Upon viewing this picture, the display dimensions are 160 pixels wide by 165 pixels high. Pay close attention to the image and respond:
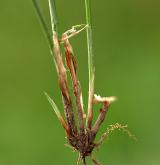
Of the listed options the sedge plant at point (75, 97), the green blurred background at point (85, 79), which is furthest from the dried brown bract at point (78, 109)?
the green blurred background at point (85, 79)

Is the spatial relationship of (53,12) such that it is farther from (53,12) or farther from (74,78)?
(74,78)

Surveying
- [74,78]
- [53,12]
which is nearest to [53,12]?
[53,12]

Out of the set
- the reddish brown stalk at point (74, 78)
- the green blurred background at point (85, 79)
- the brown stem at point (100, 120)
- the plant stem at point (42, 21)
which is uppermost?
the green blurred background at point (85, 79)

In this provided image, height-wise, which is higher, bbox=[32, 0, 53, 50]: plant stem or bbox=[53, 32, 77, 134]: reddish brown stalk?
bbox=[32, 0, 53, 50]: plant stem

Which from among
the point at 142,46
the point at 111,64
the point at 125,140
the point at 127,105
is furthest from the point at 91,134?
the point at 142,46

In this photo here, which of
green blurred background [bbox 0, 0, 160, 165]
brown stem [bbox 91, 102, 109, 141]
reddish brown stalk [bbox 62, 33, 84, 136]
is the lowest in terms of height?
brown stem [bbox 91, 102, 109, 141]

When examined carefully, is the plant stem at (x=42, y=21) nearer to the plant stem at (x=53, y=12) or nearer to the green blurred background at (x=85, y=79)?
the plant stem at (x=53, y=12)

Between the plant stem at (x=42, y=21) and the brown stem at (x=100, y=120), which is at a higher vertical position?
the plant stem at (x=42, y=21)

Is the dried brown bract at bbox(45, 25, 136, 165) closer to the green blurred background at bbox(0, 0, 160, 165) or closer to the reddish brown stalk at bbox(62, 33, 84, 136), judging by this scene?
the reddish brown stalk at bbox(62, 33, 84, 136)

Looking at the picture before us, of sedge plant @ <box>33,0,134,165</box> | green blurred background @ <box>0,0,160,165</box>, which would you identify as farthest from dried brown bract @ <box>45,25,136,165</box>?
green blurred background @ <box>0,0,160,165</box>
